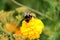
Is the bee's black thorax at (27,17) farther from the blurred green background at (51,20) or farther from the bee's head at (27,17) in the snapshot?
the blurred green background at (51,20)

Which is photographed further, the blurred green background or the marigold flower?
the blurred green background

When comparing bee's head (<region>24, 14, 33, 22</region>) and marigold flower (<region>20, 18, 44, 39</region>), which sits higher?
bee's head (<region>24, 14, 33, 22</region>)

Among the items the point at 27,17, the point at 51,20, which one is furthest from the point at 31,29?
the point at 51,20

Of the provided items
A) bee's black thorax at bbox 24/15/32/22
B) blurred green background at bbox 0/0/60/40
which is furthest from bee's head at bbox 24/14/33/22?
blurred green background at bbox 0/0/60/40

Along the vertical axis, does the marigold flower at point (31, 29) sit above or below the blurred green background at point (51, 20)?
below

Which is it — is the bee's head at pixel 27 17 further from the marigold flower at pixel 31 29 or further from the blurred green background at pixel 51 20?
the blurred green background at pixel 51 20

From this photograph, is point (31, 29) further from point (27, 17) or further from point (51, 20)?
Answer: point (51, 20)

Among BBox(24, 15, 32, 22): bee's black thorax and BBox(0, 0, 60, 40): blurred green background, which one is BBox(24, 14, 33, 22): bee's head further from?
BBox(0, 0, 60, 40): blurred green background

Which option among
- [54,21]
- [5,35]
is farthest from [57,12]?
[5,35]

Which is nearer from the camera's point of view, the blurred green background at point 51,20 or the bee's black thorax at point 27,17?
the bee's black thorax at point 27,17

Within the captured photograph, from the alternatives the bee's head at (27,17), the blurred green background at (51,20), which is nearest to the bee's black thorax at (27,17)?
the bee's head at (27,17)

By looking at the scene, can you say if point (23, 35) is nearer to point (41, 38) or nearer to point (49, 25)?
point (41, 38)
